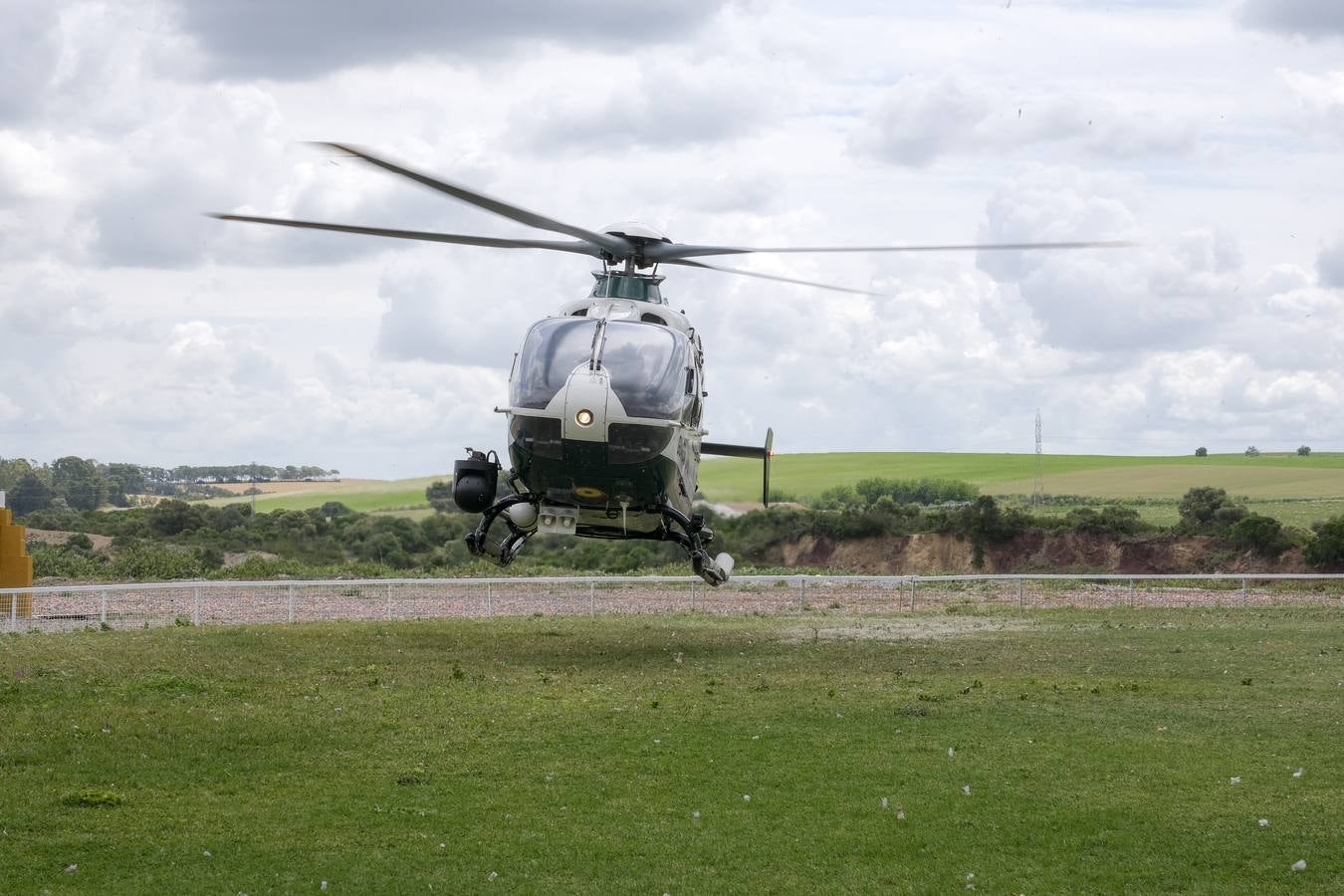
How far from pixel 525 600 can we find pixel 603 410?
14304 mm

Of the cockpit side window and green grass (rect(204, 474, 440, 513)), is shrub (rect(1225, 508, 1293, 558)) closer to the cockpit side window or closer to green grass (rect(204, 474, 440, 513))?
green grass (rect(204, 474, 440, 513))

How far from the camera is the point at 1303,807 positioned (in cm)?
1255

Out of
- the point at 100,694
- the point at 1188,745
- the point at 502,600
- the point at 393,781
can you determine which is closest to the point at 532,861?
the point at 393,781

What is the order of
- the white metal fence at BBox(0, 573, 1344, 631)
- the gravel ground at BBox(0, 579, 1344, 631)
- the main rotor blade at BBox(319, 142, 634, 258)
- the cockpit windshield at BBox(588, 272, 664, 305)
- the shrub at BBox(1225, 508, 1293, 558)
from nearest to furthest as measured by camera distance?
1. the main rotor blade at BBox(319, 142, 634, 258)
2. the cockpit windshield at BBox(588, 272, 664, 305)
3. the white metal fence at BBox(0, 573, 1344, 631)
4. the gravel ground at BBox(0, 579, 1344, 631)
5. the shrub at BBox(1225, 508, 1293, 558)

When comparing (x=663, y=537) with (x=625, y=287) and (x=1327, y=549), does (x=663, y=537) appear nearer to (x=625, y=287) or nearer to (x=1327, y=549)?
(x=625, y=287)

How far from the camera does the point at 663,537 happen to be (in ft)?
78.9

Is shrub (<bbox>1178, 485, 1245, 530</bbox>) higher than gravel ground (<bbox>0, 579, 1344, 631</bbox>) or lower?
higher

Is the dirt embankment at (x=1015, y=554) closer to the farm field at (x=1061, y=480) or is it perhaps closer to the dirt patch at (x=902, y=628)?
the farm field at (x=1061, y=480)

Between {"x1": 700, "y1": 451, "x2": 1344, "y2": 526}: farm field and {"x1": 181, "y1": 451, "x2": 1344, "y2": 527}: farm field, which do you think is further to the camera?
{"x1": 700, "y1": 451, "x2": 1344, "y2": 526}: farm field

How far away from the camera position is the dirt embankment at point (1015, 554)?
55.8 metres

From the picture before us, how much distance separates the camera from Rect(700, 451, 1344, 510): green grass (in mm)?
75188

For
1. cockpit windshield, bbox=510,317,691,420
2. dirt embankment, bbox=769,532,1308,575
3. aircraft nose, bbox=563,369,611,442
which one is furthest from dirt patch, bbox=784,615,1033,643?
dirt embankment, bbox=769,532,1308,575

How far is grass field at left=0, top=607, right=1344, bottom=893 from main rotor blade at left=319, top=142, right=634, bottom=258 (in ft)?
22.7

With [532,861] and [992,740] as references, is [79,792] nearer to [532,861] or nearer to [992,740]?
[532,861]
